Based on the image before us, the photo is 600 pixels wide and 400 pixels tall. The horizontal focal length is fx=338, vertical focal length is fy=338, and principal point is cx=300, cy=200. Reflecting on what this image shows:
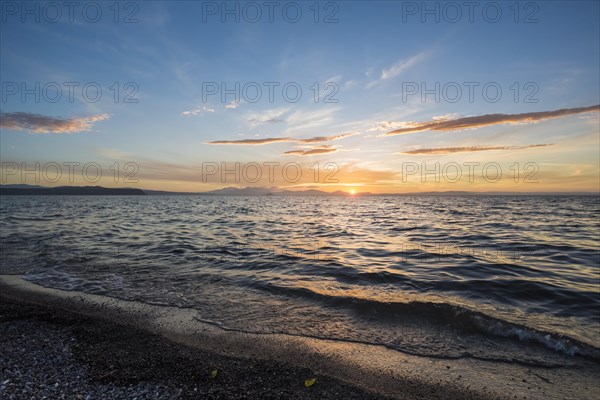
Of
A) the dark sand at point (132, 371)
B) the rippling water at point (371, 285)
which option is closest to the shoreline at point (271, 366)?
the dark sand at point (132, 371)

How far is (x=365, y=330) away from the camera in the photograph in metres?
8.73

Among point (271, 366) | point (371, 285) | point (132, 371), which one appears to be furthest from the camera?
point (371, 285)

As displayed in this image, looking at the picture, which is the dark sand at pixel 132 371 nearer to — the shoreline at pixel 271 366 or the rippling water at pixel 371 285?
the shoreline at pixel 271 366

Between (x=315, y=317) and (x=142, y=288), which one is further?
(x=142, y=288)

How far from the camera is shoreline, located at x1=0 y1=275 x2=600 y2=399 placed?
5.74 meters

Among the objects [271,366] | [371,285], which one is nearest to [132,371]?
[271,366]

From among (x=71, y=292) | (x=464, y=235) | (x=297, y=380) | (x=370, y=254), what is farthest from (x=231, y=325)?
(x=464, y=235)

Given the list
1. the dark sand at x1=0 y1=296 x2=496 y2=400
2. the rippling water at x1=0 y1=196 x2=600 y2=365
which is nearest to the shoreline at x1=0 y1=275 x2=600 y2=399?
the dark sand at x1=0 y1=296 x2=496 y2=400

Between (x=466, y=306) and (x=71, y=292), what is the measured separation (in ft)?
43.3

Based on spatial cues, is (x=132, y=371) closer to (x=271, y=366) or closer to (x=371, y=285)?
(x=271, y=366)

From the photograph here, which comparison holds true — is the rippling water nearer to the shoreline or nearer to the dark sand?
the shoreline

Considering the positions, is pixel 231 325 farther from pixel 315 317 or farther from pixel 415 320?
pixel 415 320

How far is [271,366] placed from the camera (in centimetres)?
644

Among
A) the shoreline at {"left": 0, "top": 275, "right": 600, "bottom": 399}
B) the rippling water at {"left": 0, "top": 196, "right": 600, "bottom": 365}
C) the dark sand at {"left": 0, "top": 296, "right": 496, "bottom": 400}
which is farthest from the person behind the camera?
the rippling water at {"left": 0, "top": 196, "right": 600, "bottom": 365}
